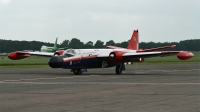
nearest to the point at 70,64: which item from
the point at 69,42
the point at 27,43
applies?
the point at 69,42

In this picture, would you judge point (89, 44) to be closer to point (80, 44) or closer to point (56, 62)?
point (80, 44)

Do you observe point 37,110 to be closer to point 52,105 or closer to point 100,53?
point 52,105

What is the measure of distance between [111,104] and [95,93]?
13.1 feet

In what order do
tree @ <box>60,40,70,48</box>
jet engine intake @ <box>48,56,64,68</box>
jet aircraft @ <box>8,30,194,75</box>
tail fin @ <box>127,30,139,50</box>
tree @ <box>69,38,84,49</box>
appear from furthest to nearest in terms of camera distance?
tree @ <box>60,40,70,48</box>, tree @ <box>69,38,84,49</box>, tail fin @ <box>127,30,139,50</box>, jet aircraft @ <box>8,30,194,75</box>, jet engine intake @ <box>48,56,64,68</box>

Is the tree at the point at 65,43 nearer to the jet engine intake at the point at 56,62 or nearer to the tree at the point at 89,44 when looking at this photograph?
the tree at the point at 89,44

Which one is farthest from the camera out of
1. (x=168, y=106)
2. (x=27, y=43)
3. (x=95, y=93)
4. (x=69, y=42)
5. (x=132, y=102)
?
(x=27, y=43)

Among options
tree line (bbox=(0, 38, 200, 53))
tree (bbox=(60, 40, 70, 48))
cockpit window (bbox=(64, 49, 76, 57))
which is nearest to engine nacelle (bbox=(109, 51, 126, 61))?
cockpit window (bbox=(64, 49, 76, 57))

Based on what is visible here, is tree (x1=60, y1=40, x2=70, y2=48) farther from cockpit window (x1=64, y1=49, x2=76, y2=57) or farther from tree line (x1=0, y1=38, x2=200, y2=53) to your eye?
cockpit window (x1=64, y1=49, x2=76, y2=57)

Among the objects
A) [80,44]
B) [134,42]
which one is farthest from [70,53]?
[80,44]

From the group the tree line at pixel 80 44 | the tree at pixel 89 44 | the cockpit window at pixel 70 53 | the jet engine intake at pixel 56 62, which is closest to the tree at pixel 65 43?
the tree line at pixel 80 44

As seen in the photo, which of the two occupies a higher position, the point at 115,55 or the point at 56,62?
the point at 115,55

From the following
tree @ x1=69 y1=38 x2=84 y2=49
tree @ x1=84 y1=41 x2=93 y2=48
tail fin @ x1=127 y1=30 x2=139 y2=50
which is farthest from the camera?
tree @ x1=84 y1=41 x2=93 y2=48

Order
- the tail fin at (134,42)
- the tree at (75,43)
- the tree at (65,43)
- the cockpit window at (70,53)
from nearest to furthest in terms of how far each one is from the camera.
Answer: the cockpit window at (70,53)
the tail fin at (134,42)
the tree at (75,43)
the tree at (65,43)

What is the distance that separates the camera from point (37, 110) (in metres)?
13.0
